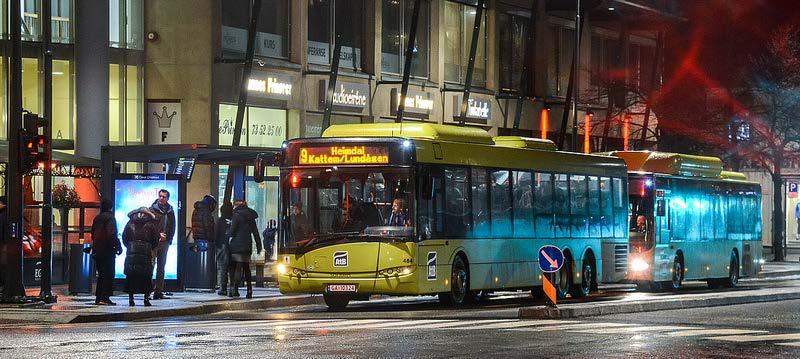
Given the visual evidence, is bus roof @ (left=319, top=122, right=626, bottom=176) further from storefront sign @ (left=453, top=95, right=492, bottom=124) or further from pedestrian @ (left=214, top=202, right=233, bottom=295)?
storefront sign @ (left=453, top=95, right=492, bottom=124)

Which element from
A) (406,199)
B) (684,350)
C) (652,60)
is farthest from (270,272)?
(652,60)

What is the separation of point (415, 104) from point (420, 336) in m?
29.2

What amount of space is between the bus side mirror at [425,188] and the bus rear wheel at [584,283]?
588 centimetres

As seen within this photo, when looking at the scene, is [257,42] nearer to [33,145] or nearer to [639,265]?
[639,265]

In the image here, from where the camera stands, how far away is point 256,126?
4197 cm

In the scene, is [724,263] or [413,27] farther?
[413,27]

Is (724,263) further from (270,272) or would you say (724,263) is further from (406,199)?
(406,199)

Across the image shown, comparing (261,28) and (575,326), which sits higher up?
(261,28)

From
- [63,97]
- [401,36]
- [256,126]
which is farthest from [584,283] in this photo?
[401,36]

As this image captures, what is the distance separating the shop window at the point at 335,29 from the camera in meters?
43.6

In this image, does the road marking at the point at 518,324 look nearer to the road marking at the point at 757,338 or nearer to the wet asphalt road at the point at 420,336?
the wet asphalt road at the point at 420,336

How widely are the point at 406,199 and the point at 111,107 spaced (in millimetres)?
15650

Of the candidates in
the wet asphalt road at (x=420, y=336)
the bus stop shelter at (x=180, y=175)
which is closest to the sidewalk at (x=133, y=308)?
the bus stop shelter at (x=180, y=175)

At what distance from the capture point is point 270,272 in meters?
38.0
